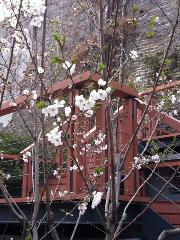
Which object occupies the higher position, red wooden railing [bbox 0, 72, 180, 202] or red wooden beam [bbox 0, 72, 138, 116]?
red wooden beam [bbox 0, 72, 138, 116]

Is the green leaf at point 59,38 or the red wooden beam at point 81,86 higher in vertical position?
the red wooden beam at point 81,86

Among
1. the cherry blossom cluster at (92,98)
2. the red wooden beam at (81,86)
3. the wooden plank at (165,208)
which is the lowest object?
the wooden plank at (165,208)

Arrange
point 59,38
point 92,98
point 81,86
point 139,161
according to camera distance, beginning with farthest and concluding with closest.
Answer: point 81,86
point 139,161
point 92,98
point 59,38

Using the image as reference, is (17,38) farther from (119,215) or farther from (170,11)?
(170,11)

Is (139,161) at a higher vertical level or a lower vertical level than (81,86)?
lower

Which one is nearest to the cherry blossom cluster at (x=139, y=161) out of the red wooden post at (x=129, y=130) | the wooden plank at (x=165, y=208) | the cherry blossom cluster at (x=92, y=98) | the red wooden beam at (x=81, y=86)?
the red wooden post at (x=129, y=130)

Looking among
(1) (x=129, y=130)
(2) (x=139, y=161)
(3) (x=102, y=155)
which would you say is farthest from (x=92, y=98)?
(1) (x=129, y=130)

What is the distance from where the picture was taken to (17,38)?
3123mm

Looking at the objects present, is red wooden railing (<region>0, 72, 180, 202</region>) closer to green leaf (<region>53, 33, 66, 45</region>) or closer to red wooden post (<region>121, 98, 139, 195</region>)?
red wooden post (<region>121, 98, 139, 195</region>)

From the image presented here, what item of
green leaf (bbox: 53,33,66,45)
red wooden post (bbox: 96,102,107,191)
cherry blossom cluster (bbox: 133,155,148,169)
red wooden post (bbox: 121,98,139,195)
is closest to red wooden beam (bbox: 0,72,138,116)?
red wooden post (bbox: 121,98,139,195)

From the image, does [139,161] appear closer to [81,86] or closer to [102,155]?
[102,155]

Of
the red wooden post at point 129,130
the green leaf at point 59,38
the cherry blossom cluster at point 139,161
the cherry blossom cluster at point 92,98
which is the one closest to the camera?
the green leaf at point 59,38

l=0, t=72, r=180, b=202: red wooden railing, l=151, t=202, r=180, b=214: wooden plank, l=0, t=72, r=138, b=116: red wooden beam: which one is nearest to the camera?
l=0, t=72, r=138, b=116: red wooden beam

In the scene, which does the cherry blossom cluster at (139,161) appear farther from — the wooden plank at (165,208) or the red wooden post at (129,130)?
the wooden plank at (165,208)
